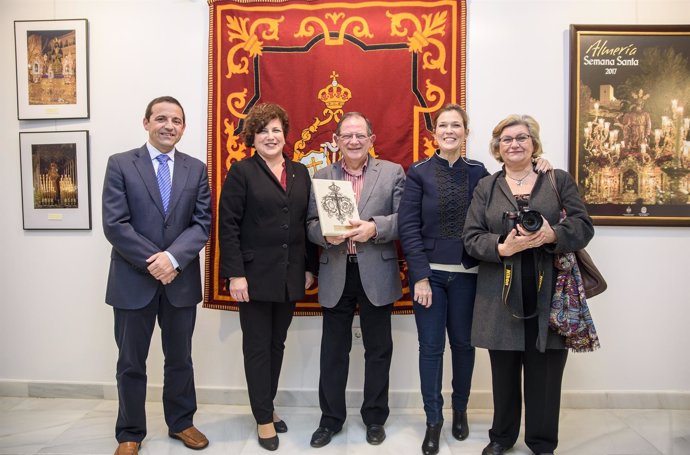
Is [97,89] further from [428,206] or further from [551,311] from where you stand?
[551,311]

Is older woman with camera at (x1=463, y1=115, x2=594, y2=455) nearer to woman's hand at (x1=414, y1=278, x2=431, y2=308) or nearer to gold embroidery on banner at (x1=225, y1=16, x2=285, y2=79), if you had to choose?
woman's hand at (x1=414, y1=278, x2=431, y2=308)

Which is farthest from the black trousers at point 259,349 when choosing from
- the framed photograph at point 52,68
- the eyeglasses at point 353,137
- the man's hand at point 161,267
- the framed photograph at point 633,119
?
the framed photograph at point 633,119

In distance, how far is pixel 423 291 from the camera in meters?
2.17

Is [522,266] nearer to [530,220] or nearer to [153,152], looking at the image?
[530,220]

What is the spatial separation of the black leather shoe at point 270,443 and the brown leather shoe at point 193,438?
30 centimetres

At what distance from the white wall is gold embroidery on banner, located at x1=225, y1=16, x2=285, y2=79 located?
7.2 inches

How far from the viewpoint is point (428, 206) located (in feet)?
7.20

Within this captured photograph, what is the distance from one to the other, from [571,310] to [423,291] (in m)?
0.63

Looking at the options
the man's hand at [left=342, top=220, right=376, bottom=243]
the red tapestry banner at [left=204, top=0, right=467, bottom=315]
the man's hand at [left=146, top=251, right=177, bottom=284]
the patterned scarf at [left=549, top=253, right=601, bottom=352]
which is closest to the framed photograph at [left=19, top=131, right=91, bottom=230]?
the red tapestry banner at [left=204, top=0, right=467, bottom=315]

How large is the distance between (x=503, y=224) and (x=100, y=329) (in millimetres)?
2574

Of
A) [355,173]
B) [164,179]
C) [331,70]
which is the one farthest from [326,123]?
[164,179]

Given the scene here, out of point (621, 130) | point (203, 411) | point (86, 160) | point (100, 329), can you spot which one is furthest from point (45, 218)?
point (621, 130)

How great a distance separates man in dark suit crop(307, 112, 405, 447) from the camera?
2.22m

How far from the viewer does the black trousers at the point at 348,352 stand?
228cm
